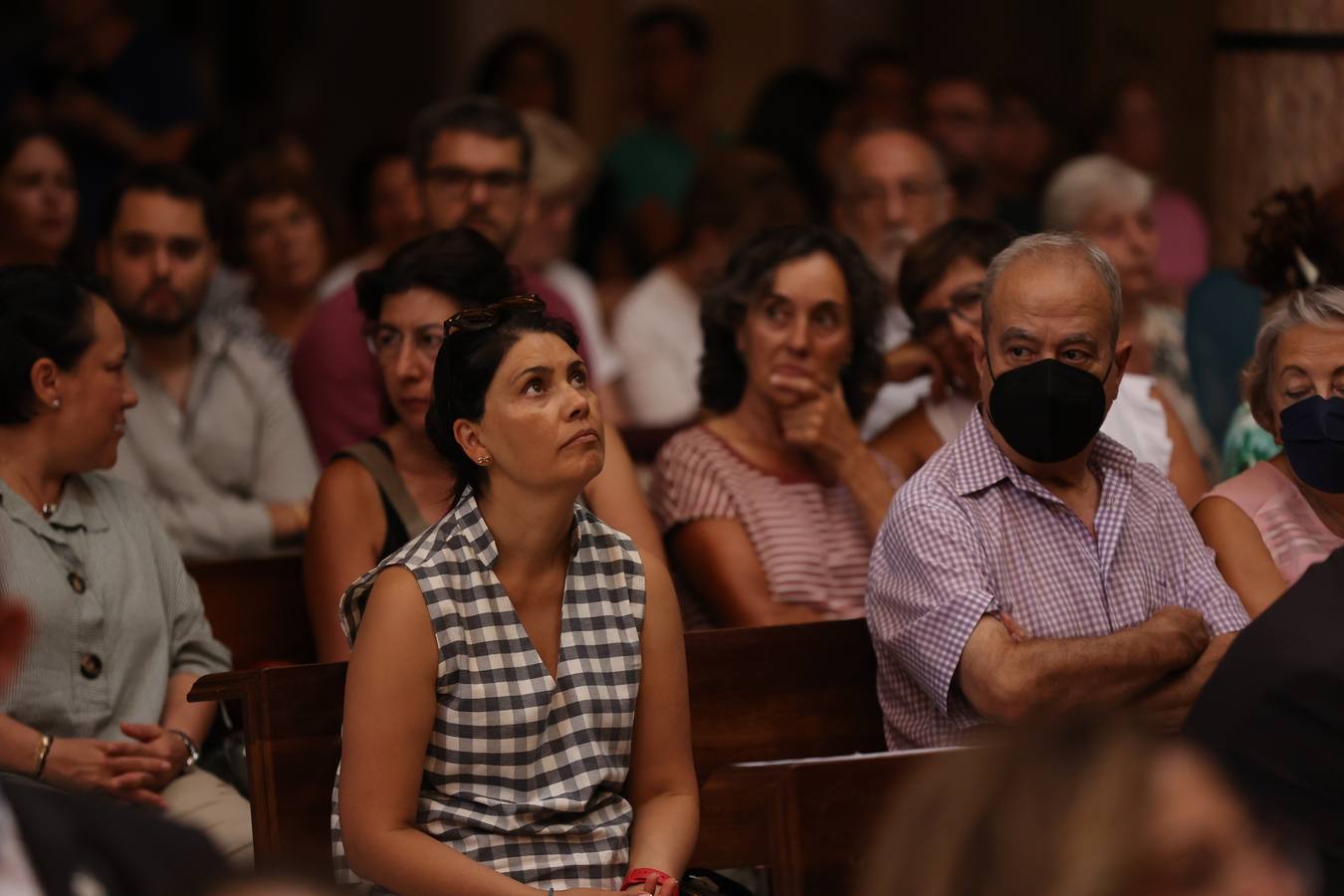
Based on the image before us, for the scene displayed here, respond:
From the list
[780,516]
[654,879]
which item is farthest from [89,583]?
[780,516]

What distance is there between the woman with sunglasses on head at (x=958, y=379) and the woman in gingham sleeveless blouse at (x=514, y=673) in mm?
1261

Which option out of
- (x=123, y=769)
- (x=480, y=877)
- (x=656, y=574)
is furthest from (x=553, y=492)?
(x=123, y=769)

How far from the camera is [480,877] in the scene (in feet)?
9.74

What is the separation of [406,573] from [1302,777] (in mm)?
1360

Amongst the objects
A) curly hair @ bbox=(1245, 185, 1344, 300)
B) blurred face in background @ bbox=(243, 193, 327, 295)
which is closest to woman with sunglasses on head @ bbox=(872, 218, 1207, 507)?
curly hair @ bbox=(1245, 185, 1344, 300)

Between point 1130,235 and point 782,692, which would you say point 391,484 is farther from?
point 1130,235

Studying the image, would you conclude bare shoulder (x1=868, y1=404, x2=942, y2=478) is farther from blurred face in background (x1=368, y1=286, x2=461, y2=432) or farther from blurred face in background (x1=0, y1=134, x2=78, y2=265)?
blurred face in background (x1=0, y1=134, x2=78, y2=265)

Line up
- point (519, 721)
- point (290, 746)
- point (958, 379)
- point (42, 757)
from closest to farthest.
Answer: point (519, 721) → point (290, 746) → point (42, 757) → point (958, 379)

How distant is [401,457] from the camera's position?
154 inches

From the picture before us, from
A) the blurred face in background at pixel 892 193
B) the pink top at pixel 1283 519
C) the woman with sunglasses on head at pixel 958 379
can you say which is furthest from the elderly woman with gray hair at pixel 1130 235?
the pink top at pixel 1283 519

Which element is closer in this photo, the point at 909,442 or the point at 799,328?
the point at 799,328

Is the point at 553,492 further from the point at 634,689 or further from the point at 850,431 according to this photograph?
the point at 850,431

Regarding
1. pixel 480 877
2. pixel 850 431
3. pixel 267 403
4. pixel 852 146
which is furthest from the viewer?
pixel 852 146

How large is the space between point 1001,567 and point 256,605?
1660 millimetres
